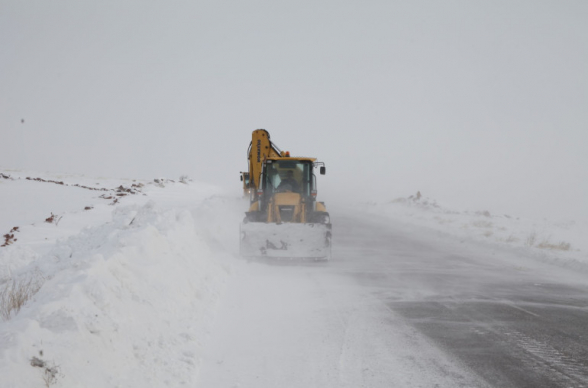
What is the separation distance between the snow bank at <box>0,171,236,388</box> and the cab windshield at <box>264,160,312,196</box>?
603cm

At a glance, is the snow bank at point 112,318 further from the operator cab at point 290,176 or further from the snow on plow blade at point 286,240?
the operator cab at point 290,176

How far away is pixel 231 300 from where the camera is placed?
21.1 feet

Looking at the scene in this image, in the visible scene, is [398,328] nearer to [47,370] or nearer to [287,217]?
[47,370]

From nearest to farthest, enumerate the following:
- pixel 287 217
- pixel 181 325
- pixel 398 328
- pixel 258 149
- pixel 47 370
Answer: pixel 47 370 < pixel 181 325 < pixel 398 328 < pixel 287 217 < pixel 258 149

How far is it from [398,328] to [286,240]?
5.68 metres

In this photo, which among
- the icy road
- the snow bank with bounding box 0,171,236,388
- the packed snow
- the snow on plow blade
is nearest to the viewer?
the snow bank with bounding box 0,171,236,388

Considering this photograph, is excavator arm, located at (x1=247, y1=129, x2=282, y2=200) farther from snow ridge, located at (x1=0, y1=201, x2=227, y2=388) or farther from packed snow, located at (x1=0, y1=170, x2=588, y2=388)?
snow ridge, located at (x1=0, y1=201, x2=227, y2=388)

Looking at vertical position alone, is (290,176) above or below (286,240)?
above

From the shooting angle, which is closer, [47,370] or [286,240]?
[47,370]

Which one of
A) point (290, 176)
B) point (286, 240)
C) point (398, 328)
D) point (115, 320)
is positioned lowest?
point (398, 328)

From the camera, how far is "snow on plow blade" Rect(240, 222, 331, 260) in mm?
10688

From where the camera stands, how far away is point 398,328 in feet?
17.4

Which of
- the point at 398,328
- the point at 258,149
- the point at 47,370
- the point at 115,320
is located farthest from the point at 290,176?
the point at 47,370

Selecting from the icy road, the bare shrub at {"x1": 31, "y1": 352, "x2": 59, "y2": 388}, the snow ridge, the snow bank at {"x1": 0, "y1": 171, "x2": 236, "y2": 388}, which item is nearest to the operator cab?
the icy road
